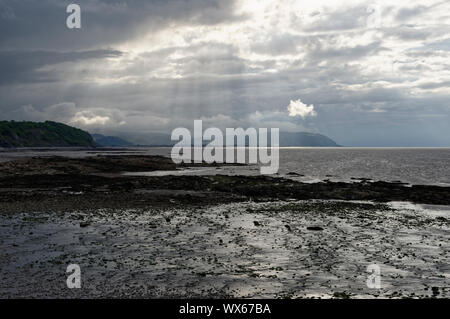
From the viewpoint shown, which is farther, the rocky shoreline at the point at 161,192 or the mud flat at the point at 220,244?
the rocky shoreline at the point at 161,192

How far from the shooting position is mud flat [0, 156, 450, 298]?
54.0ft

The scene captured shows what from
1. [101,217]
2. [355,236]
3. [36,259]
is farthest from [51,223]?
[355,236]

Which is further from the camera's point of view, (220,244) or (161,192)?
(161,192)

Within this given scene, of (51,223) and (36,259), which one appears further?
(51,223)

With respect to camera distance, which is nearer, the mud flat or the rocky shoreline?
the mud flat

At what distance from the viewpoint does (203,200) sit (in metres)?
44.7

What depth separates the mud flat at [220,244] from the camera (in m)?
16.5

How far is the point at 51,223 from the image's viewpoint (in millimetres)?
29031

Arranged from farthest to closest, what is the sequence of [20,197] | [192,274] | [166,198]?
[166,198] < [20,197] < [192,274]

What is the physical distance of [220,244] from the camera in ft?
78.8

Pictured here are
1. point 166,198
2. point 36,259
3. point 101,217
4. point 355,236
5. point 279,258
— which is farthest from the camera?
point 166,198
